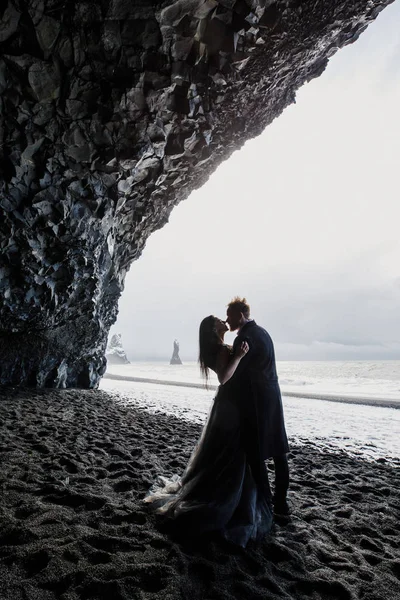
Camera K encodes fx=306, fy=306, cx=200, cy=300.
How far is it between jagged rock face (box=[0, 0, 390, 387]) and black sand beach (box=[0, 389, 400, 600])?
7156mm

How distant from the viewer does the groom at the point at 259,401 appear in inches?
135

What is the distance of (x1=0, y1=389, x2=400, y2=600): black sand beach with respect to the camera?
2422 mm

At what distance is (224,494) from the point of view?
10.4 feet

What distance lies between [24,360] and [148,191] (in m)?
9.90

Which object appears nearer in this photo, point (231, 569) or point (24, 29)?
→ point (231, 569)

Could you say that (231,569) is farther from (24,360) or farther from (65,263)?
(24,360)

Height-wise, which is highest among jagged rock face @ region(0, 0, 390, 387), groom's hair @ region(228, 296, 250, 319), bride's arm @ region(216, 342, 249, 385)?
jagged rock face @ region(0, 0, 390, 387)

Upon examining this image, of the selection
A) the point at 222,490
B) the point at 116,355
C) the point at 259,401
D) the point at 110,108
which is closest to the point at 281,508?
the point at 222,490

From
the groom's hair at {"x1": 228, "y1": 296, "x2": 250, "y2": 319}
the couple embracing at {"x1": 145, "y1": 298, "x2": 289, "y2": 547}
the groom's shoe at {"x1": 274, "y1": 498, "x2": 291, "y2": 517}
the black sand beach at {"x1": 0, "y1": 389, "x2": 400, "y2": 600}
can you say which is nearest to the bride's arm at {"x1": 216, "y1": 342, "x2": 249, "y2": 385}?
the couple embracing at {"x1": 145, "y1": 298, "x2": 289, "y2": 547}

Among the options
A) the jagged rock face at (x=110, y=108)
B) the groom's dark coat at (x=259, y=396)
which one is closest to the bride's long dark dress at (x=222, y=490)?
the groom's dark coat at (x=259, y=396)

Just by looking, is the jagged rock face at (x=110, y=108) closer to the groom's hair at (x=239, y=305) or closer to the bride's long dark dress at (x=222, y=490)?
the groom's hair at (x=239, y=305)

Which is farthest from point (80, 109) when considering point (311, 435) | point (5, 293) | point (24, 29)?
point (311, 435)

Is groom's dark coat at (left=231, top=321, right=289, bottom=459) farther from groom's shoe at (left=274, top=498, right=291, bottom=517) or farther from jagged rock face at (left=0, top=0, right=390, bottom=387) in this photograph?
jagged rock face at (left=0, top=0, right=390, bottom=387)

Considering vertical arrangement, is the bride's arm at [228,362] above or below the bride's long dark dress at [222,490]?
above
